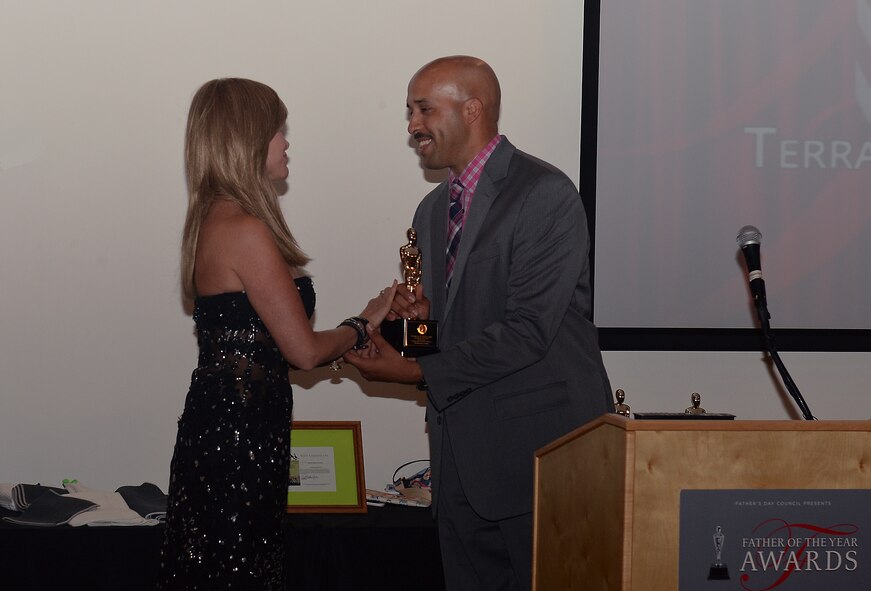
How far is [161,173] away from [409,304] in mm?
1658

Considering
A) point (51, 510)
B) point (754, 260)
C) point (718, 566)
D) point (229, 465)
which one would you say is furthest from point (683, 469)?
point (51, 510)

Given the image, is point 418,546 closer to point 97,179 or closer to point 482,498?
point 482,498

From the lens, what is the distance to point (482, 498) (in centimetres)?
291

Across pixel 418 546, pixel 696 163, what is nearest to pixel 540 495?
pixel 418 546

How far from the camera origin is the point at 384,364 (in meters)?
3.08

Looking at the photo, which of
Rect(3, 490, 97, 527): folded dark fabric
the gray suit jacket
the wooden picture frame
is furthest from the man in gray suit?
Rect(3, 490, 97, 527): folded dark fabric

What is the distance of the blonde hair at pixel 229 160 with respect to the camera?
2.65 meters

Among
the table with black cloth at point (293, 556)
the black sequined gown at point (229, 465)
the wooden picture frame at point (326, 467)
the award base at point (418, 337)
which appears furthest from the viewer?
the wooden picture frame at point (326, 467)

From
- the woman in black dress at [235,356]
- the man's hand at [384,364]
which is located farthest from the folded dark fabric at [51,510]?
the man's hand at [384,364]

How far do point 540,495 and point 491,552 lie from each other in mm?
699

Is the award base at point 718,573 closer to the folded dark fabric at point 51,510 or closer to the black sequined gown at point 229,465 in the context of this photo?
the black sequined gown at point 229,465

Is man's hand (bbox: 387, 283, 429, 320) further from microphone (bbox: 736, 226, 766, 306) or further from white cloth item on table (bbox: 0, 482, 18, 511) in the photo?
white cloth item on table (bbox: 0, 482, 18, 511)

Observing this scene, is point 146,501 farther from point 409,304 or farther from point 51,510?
point 409,304

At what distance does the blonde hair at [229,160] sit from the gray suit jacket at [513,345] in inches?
23.3
